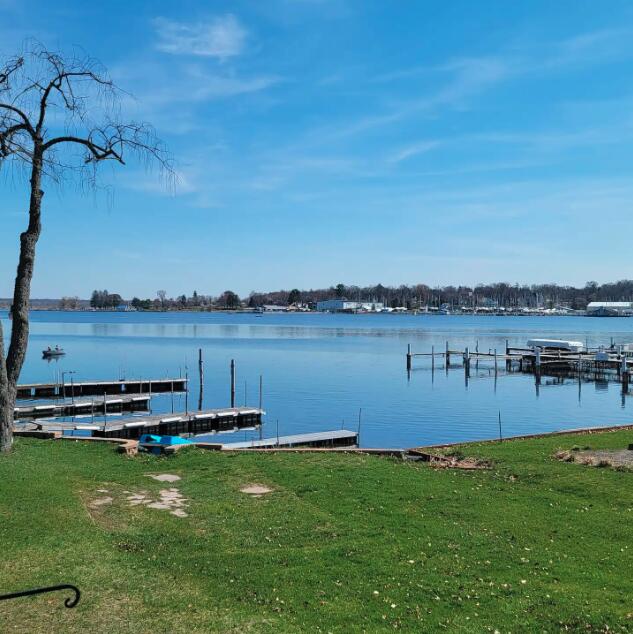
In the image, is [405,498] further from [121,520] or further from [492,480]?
[121,520]

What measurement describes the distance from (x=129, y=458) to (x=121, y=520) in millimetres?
6453

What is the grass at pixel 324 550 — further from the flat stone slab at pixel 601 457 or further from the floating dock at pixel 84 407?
the floating dock at pixel 84 407

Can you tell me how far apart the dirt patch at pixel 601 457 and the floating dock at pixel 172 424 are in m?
24.3

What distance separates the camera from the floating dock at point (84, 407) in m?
43.2

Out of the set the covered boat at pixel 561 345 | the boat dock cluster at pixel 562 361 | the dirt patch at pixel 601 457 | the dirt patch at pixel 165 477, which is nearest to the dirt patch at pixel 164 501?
the dirt patch at pixel 165 477

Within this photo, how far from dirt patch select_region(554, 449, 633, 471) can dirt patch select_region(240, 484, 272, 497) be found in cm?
846

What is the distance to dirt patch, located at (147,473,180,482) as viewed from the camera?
15.4m

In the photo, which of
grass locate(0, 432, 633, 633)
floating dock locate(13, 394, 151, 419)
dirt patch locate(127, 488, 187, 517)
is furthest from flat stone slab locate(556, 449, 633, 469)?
floating dock locate(13, 394, 151, 419)

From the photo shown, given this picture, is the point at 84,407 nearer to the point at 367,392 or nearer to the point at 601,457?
the point at 367,392

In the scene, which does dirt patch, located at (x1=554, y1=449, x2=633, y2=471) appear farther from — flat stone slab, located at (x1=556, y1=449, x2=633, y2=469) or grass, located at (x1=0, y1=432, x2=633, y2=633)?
grass, located at (x1=0, y1=432, x2=633, y2=633)

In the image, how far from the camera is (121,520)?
463 inches

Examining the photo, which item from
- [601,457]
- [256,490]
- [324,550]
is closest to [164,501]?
[256,490]

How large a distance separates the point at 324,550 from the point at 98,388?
50193mm

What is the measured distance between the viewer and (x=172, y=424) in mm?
39406
